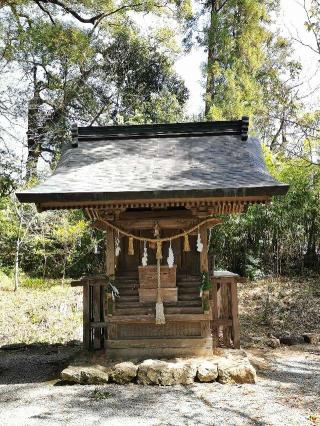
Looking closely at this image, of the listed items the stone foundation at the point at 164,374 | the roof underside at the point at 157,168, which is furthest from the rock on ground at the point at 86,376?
the roof underside at the point at 157,168

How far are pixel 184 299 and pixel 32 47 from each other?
15442 millimetres

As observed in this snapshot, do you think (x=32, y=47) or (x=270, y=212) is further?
(x=32, y=47)

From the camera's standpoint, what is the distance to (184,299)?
7.02m

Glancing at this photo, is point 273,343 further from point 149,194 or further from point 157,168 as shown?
point 149,194

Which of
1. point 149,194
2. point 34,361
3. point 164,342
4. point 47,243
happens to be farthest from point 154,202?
point 47,243

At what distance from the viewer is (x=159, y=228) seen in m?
7.09

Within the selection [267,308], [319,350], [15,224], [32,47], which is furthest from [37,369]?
[32,47]

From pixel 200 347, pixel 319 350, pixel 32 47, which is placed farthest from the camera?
pixel 32 47

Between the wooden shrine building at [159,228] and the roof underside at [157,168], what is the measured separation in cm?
2

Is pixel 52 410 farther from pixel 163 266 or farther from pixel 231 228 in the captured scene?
pixel 231 228

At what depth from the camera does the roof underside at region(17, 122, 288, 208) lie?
6.12m

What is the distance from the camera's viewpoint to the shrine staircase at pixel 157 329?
684cm

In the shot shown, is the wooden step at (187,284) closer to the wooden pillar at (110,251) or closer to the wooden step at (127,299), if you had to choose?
the wooden step at (127,299)

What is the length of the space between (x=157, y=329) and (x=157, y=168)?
2.53 meters
